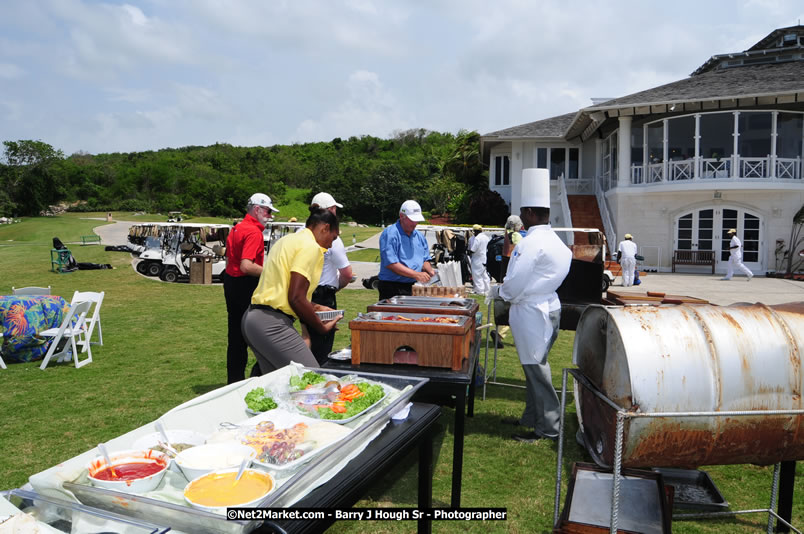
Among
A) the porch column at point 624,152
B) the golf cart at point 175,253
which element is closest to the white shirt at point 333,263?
the golf cart at point 175,253

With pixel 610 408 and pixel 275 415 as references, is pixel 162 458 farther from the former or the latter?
pixel 610 408

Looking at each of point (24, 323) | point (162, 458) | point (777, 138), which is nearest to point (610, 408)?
point (162, 458)

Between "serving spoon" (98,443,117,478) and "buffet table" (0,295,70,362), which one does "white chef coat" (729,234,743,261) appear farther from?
"serving spoon" (98,443,117,478)

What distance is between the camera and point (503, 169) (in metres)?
33.1

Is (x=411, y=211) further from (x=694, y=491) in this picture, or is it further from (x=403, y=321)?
(x=694, y=491)

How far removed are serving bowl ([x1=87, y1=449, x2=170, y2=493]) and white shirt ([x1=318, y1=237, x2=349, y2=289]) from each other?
3846 mm

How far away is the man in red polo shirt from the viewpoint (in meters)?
5.39

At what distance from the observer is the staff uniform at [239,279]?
5.41m

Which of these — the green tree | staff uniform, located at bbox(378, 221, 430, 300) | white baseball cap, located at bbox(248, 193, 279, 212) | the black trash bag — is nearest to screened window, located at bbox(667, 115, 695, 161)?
the black trash bag

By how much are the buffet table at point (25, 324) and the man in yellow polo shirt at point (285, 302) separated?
562 cm

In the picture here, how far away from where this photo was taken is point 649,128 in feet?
78.7

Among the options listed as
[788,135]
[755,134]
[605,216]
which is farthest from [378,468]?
[788,135]

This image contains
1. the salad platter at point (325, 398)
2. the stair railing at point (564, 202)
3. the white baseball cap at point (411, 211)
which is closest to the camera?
the salad platter at point (325, 398)

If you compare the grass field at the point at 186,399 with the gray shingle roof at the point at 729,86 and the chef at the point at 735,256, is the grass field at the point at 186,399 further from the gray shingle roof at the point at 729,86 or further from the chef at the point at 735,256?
the gray shingle roof at the point at 729,86
